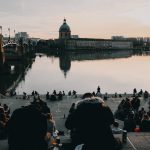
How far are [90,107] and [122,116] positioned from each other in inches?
423

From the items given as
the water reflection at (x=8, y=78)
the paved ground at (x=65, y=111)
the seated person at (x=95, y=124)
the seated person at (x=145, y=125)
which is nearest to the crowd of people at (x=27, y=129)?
the seated person at (x=95, y=124)

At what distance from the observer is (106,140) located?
560cm

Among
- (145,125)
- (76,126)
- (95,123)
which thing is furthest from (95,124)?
(145,125)

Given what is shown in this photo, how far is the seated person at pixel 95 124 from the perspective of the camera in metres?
5.58

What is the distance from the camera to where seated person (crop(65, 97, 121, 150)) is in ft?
18.3

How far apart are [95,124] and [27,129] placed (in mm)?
960

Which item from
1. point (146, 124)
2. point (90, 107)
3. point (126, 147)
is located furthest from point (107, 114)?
point (146, 124)

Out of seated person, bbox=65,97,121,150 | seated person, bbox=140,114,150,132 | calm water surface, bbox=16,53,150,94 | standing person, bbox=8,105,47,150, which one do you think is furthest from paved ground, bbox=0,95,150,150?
calm water surface, bbox=16,53,150,94

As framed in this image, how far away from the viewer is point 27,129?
203 inches

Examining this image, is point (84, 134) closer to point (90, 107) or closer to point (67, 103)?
point (90, 107)

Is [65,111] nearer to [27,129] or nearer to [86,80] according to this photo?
[27,129]

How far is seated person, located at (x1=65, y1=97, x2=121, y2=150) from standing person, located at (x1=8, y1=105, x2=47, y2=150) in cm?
67

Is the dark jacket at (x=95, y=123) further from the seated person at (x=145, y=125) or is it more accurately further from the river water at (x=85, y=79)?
the river water at (x=85, y=79)

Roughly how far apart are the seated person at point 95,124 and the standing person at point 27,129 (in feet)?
2.20
